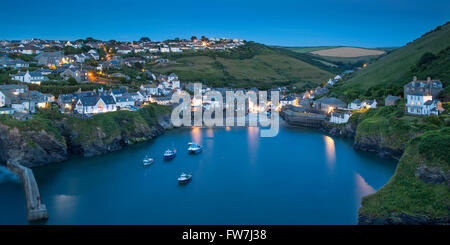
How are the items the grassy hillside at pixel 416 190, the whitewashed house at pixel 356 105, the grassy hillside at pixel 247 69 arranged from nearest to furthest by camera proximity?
the grassy hillside at pixel 416 190
the whitewashed house at pixel 356 105
the grassy hillside at pixel 247 69

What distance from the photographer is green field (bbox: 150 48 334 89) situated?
52750 mm

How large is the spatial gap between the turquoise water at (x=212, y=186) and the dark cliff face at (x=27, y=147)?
77 cm

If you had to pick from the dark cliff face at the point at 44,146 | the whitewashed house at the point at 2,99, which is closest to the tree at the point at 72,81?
the whitewashed house at the point at 2,99

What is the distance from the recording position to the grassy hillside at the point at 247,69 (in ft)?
174

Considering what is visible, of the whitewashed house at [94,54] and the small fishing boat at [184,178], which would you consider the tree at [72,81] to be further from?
the small fishing boat at [184,178]

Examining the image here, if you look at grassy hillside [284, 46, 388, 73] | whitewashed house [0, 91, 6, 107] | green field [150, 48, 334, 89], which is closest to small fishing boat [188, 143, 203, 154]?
whitewashed house [0, 91, 6, 107]

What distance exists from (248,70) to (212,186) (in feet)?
157

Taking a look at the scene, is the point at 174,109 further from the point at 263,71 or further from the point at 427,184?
the point at 263,71

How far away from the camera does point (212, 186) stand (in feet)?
52.7

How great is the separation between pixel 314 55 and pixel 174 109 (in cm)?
6776

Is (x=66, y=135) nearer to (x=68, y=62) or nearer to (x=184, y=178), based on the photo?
(x=184, y=178)

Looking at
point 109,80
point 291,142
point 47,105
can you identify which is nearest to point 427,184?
point 291,142

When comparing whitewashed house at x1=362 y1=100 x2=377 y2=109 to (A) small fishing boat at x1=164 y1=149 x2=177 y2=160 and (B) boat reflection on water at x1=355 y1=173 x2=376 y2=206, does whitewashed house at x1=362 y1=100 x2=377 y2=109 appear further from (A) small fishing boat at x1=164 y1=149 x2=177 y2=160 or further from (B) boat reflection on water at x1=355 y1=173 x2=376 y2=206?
(A) small fishing boat at x1=164 y1=149 x2=177 y2=160

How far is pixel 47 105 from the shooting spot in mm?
24578
